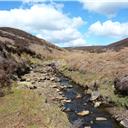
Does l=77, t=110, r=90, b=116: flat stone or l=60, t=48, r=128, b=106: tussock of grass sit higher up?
l=60, t=48, r=128, b=106: tussock of grass

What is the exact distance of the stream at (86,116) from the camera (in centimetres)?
2156

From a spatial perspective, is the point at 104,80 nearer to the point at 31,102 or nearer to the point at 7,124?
the point at 31,102

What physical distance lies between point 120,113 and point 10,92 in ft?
35.9

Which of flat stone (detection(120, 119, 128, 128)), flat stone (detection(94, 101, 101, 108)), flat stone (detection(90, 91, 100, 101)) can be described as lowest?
flat stone (detection(120, 119, 128, 128))

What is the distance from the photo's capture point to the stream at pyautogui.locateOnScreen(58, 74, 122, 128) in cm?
2156

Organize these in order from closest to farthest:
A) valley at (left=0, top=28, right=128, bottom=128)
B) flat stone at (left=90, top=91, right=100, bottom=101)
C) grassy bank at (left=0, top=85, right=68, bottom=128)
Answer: grassy bank at (left=0, top=85, right=68, bottom=128), valley at (left=0, top=28, right=128, bottom=128), flat stone at (left=90, top=91, right=100, bottom=101)

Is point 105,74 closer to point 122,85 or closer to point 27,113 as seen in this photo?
point 122,85

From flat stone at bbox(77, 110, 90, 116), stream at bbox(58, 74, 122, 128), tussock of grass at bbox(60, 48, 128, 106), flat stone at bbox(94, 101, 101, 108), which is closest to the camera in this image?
stream at bbox(58, 74, 122, 128)

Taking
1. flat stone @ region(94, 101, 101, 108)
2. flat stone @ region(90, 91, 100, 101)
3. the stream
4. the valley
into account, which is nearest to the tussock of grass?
the valley

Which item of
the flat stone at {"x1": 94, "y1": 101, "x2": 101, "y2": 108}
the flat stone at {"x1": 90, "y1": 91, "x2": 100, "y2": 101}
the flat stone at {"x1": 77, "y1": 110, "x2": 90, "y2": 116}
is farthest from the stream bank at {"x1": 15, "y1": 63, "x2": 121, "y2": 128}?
the flat stone at {"x1": 90, "y1": 91, "x2": 100, "y2": 101}

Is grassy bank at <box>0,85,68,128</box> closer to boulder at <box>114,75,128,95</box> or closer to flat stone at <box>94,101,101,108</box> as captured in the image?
flat stone at <box>94,101,101,108</box>

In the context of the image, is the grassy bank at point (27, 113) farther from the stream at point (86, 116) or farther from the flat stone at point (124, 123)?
the flat stone at point (124, 123)

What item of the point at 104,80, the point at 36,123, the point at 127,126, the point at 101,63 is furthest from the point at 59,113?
the point at 101,63

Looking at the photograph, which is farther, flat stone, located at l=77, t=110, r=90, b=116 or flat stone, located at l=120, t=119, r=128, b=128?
flat stone, located at l=77, t=110, r=90, b=116
